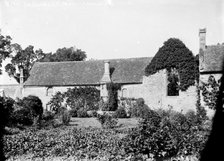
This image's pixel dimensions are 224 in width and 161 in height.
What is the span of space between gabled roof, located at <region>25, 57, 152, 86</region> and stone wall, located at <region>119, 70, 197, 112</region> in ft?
8.69

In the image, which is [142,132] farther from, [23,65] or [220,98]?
[23,65]

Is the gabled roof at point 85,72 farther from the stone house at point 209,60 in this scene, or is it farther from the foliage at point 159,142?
the foliage at point 159,142

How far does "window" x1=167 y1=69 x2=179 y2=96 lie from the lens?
33591 millimetres

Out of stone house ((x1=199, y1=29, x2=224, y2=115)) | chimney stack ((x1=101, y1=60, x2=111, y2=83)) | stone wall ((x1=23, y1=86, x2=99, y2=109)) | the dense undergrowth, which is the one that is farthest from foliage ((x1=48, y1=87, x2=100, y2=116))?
the dense undergrowth

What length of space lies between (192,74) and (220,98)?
82.7 ft

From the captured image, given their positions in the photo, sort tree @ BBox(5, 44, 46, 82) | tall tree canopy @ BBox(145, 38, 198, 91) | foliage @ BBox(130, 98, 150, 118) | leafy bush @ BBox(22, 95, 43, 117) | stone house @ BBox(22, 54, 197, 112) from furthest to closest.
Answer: tree @ BBox(5, 44, 46, 82) → stone house @ BBox(22, 54, 197, 112) → tall tree canopy @ BBox(145, 38, 198, 91) → foliage @ BBox(130, 98, 150, 118) → leafy bush @ BBox(22, 95, 43, 117)

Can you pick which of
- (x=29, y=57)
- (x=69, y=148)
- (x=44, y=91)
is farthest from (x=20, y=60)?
(x=69, y=148)

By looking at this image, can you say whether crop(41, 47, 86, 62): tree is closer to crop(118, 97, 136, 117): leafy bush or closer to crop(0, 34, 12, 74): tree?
crop(0, 34, 12, 74): tree

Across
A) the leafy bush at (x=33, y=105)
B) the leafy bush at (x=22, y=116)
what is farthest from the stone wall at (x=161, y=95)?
the leafy bush at (x=22, y=116)

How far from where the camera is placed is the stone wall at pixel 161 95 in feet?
103

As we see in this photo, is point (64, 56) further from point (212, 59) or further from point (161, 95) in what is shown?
point (212, 59)

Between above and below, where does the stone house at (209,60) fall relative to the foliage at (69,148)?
above

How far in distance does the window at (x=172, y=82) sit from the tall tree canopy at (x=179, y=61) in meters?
0.66

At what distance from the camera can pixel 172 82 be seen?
3550cm
